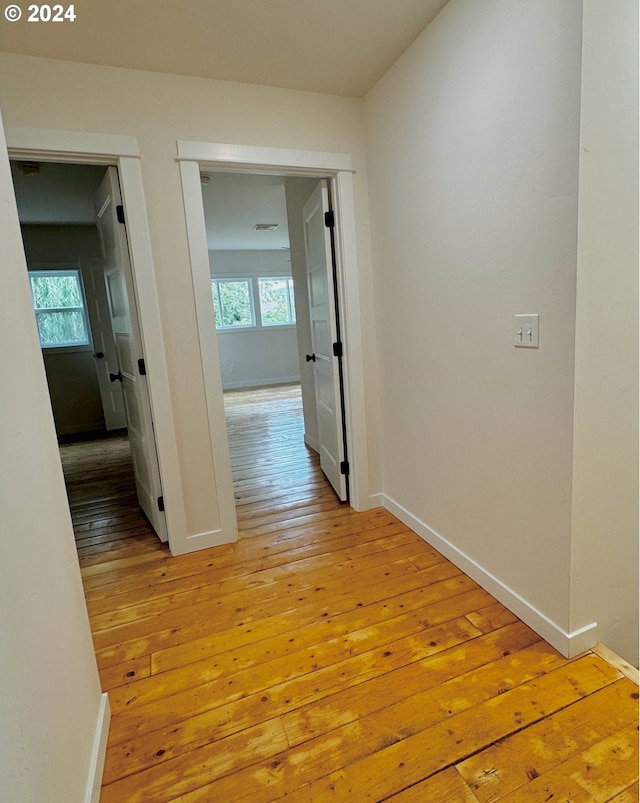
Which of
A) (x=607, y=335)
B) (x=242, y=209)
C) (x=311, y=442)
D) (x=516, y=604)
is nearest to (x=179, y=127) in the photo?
(x=607, y=335)

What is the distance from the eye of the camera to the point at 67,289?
17.5 ft

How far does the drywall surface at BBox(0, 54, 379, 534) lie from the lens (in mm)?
1942

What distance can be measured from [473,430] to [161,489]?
1.72 meters

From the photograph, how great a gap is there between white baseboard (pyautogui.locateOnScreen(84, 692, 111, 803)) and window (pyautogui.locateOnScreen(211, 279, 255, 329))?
7089 millimetres

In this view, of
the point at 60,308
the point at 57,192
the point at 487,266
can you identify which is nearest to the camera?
the point at 487,266

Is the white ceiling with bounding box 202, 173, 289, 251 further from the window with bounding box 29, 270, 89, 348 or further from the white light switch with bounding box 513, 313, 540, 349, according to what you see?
the white light switch with bounding box 513, 313, 540, 349

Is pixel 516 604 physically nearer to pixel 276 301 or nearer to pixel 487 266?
pixel 487 266

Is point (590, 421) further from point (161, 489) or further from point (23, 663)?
point (161, 489)

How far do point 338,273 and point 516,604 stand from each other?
1966 millimetres

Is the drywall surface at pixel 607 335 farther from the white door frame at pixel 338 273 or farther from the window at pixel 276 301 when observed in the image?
the window at pixel 276 301

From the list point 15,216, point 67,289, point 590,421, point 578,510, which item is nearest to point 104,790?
point 15,216

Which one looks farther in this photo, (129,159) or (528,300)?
(129,159)

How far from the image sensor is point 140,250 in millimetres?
2148

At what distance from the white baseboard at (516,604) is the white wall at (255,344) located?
6.23 m
